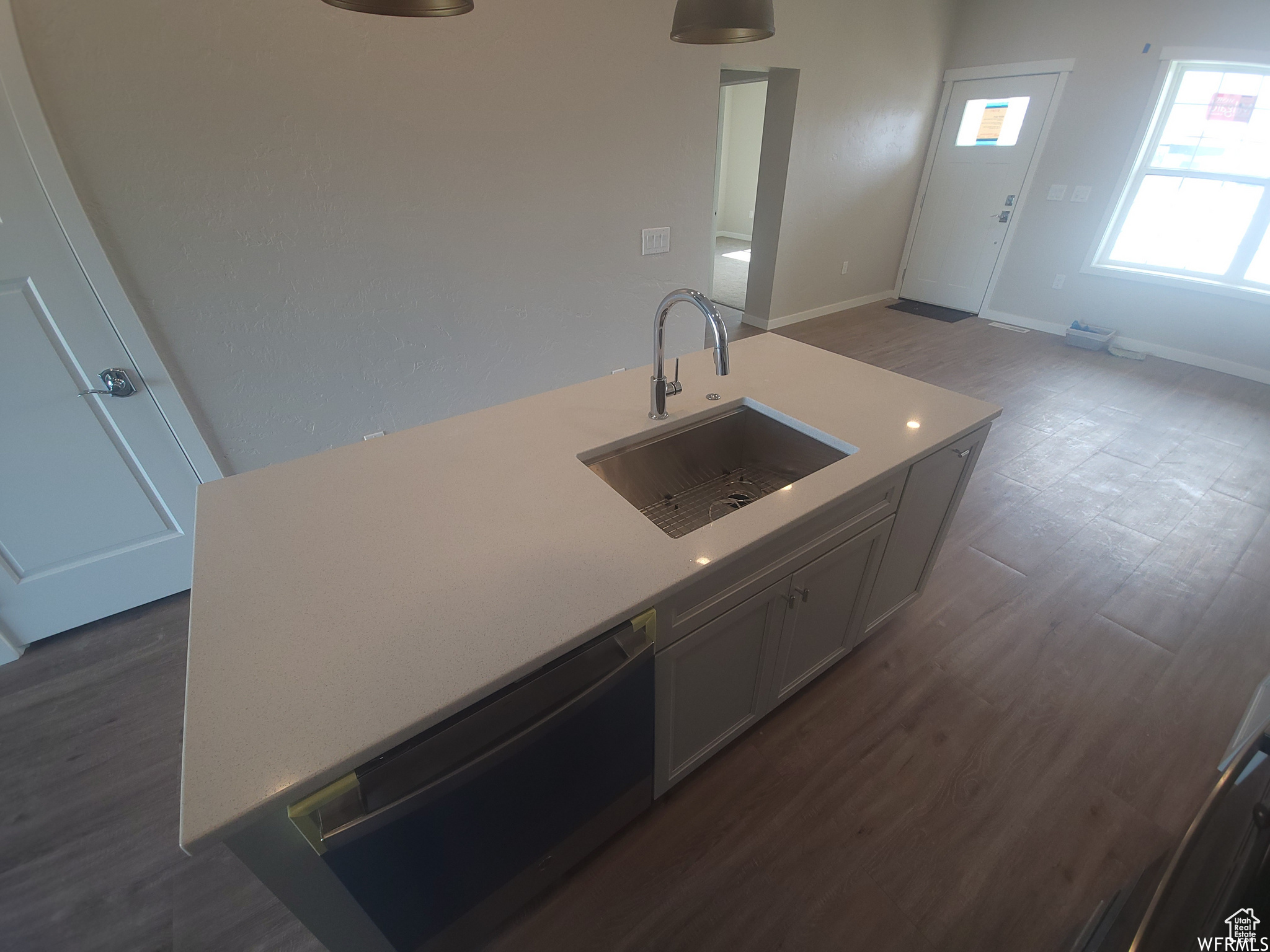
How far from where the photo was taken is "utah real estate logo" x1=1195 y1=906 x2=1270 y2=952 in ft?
1.67

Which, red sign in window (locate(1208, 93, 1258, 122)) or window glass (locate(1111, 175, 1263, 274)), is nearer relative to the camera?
red sign in window (locate(1208, 93, 1258, 122))

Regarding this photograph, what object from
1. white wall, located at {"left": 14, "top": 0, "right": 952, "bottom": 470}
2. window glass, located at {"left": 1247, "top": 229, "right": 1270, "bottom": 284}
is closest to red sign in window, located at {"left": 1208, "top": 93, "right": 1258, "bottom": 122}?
window glass, located at {"left": 1247, "top": 229, "right": 1270, "bottom": 284}

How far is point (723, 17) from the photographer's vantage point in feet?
3.62

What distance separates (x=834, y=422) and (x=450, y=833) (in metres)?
1.27

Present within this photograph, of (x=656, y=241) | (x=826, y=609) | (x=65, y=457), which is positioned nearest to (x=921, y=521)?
(x=826, y=609)

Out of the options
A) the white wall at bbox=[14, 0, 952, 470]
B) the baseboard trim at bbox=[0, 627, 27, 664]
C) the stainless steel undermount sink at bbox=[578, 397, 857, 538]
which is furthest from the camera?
the baseboard trim at bbox=[0, 627, 27, 664]

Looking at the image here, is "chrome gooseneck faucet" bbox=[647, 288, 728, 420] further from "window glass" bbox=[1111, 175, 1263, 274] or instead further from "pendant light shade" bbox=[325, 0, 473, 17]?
"window glass" bbox=[1111, 175, 1263, 274]

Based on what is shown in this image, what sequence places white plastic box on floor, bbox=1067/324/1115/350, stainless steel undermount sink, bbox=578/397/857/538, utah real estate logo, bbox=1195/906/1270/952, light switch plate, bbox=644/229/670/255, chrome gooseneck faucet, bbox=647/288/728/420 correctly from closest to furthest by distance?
utah real estate logo, bbox=1195/906/1270/952
chrome gooseneck faucet, bbox=647/288/728/420
stainless steel undermount sink, bbox=578/397/857/538
light switch plate, bbox=644/229/670/255
white plastic box on floor, bbox=1067/324/1115/350

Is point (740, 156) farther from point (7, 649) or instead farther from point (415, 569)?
point (7, 649)

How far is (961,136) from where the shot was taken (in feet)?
15.7

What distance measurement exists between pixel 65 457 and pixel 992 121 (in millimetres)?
6561

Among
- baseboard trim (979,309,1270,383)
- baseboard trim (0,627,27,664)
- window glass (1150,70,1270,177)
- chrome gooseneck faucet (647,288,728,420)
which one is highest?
window glass (1150,70,1270,177)

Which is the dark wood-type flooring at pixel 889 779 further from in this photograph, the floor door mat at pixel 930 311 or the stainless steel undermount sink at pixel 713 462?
the floor door mat at pixel 930 311

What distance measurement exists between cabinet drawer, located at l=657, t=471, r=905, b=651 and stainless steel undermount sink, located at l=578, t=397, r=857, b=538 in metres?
0.15
